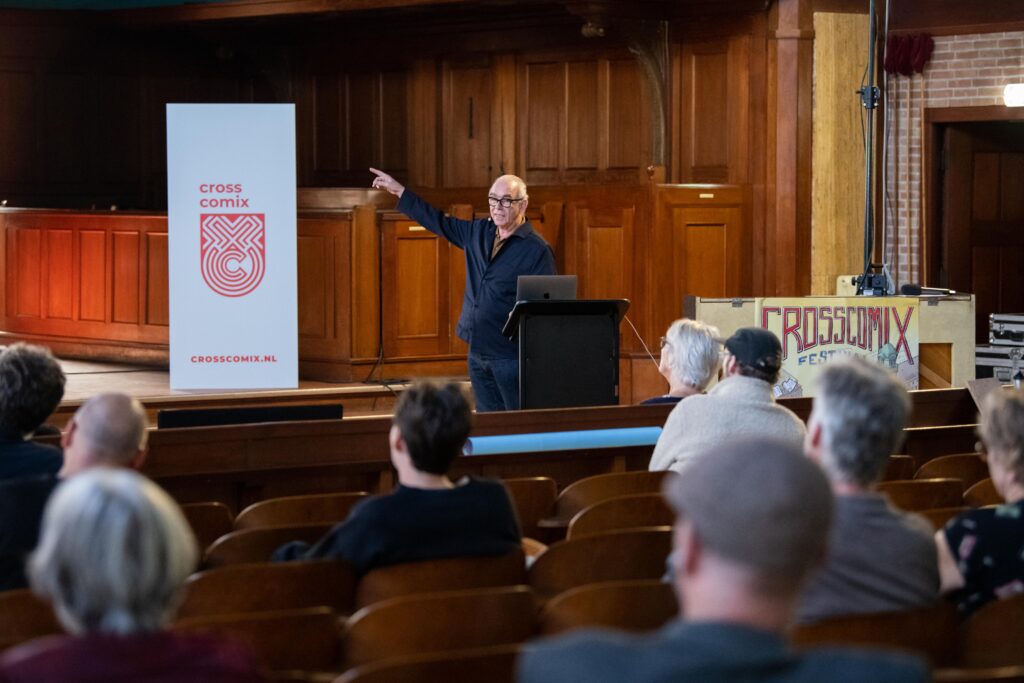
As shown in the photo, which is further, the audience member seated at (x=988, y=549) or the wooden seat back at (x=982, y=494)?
the wooden seat back at (x=982, y=494)

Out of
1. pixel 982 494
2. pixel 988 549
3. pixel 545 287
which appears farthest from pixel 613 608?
pixel 545 287

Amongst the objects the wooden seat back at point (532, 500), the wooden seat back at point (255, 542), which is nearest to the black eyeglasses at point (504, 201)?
the wooden seat back at point (532, 500)

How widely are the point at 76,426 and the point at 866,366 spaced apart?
1.59 meters

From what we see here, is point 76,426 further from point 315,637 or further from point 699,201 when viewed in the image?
point 699,201

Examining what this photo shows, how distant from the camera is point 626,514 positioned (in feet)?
12.7

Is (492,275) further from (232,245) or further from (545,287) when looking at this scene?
(232,245)

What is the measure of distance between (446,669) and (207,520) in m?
1.70

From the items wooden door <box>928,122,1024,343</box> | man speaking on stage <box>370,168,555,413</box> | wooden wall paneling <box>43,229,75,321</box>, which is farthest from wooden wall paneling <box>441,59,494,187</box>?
man speaking on stage <box>370,168,555,413</box>

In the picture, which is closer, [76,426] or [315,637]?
[315,637]

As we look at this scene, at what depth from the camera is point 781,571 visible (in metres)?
1.83

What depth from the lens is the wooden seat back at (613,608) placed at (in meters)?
2.66

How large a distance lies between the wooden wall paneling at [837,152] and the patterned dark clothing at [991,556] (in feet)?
22.9

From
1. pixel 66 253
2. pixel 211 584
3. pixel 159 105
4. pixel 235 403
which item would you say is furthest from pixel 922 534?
pixel 159 105

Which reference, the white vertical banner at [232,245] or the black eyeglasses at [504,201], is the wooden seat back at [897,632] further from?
the white vertical banner at [232,245]
